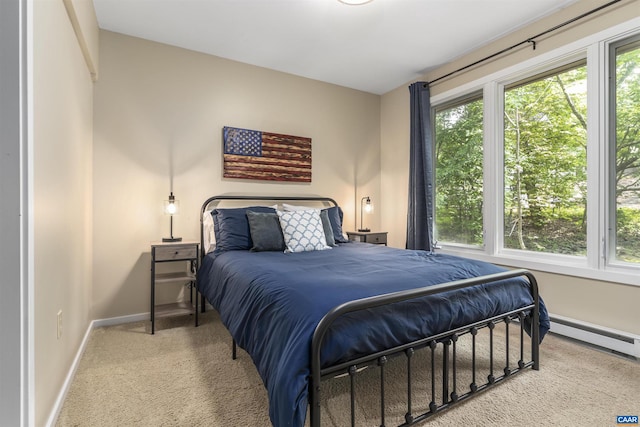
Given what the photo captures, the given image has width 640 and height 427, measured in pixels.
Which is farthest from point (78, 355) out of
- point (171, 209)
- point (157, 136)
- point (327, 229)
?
point (327, 229)

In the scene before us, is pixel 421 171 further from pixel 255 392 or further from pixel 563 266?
pixel 255 392

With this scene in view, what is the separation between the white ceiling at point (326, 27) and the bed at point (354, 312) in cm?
201

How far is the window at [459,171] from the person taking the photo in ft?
11.2

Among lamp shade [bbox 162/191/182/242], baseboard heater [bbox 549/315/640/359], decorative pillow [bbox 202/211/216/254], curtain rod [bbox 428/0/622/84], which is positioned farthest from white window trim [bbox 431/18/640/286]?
lamp shade [bbox 162/191/182/242]

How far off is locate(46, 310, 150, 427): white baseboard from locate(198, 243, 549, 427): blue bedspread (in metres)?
0.88

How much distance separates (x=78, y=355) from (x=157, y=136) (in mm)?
1958

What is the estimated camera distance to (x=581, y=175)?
261cm

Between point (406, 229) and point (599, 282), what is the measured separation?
197 centimetres

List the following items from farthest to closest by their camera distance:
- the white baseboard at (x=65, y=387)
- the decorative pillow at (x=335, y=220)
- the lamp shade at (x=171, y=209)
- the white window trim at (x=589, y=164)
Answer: the decorative pillow at (x=335, y=220) → the lamp shade at (x=171, y=209) → the white window trim at (x=589, y=164) → the white baseboard at (x=65, y=387)

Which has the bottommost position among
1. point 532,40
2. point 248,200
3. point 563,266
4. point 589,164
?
point 563,266

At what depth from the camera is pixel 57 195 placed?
169 cm

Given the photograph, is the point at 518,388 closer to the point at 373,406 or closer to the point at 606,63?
the point at 373,406

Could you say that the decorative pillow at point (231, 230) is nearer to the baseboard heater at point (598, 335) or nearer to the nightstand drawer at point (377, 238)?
the nightstand drawer at point (377, 238)

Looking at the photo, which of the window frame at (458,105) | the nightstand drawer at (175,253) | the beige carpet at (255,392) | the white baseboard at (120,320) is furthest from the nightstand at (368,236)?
the white baseboard at (120,320)
